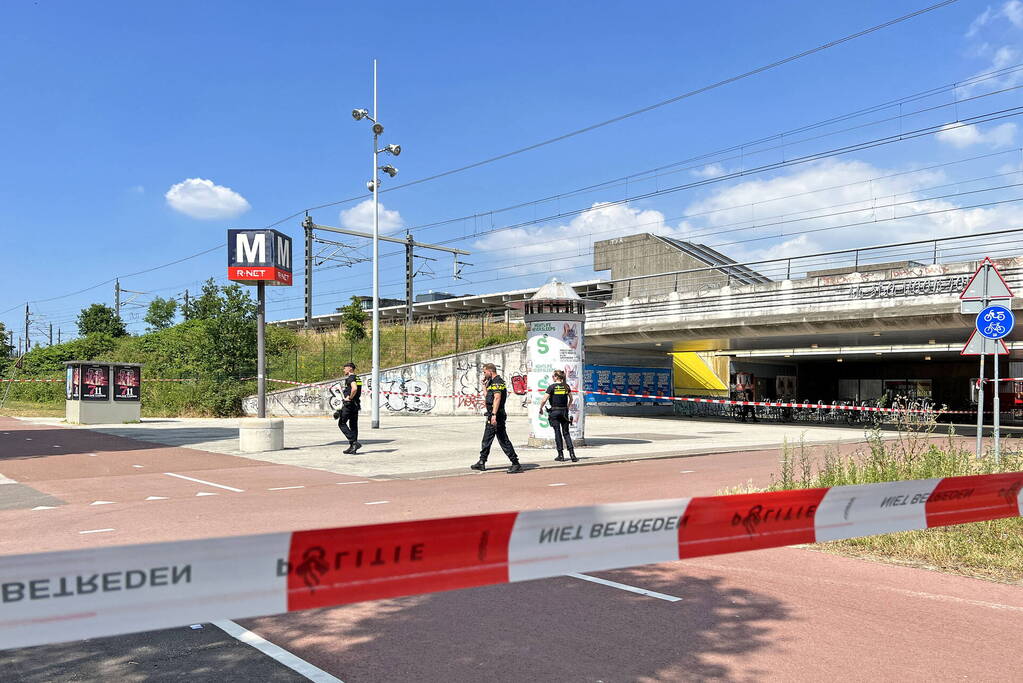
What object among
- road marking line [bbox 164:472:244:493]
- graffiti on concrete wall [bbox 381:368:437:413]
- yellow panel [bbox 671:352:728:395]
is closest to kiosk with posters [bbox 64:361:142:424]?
graffiti on concrete wall [bbox 381:368:437:413]

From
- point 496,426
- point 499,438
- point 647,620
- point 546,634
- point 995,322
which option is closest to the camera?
point 546,634

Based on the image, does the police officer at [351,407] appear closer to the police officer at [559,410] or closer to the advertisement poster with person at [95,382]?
the police officer at [559,410]

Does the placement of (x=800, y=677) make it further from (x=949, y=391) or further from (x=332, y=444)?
(x=949, y=391)

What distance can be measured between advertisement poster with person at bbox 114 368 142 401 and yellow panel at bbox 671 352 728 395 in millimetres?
22426

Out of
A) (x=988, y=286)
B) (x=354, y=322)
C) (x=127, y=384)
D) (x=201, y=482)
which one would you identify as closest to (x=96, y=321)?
(x=354, y=322)

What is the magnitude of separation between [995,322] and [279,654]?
1009 centimetres

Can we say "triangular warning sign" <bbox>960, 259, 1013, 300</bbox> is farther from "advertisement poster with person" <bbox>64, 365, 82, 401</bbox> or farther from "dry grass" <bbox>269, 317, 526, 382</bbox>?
"advertisement poster with person" <bbox>64, 365, 82, 401</bbox>

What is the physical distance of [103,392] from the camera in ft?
84.6

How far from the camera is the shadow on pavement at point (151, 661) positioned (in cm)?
389

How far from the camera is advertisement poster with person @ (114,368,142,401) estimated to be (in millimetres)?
26203

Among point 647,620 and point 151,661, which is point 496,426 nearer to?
point 647,620

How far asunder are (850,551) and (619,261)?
43446 mm

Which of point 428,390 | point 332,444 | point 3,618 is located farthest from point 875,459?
point 428,390

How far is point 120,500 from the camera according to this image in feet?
30.9
